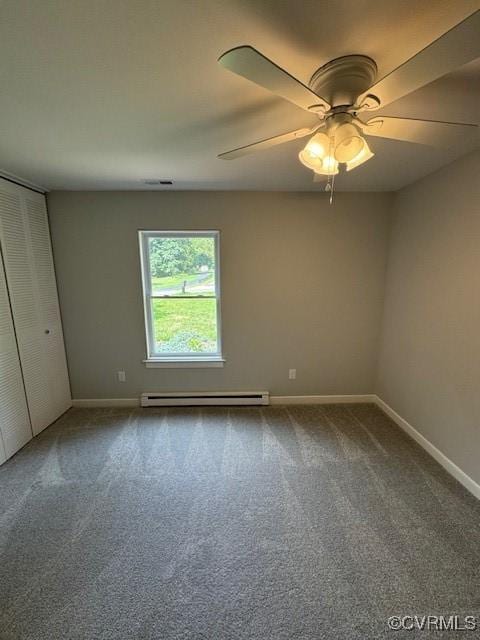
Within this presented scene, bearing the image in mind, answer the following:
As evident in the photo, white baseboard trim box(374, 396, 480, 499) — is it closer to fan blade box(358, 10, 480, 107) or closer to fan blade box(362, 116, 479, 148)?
fan blade box(362, 116, 479, 148)

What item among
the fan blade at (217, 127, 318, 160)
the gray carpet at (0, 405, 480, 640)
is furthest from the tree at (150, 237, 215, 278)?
the gray carpet at (0, 405, 480, 640)

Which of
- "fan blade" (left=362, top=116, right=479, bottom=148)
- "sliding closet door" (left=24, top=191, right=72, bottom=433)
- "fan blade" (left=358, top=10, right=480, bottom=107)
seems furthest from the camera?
"sliding closet door" (left=24, top=191, right=72, bottom=433)

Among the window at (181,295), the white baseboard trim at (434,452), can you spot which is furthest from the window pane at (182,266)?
the white baseboard trim at (434,452)

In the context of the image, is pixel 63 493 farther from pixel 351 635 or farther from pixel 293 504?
pixel 351 635

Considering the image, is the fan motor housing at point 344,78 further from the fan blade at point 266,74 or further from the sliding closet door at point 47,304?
the sliding closet door at point 47,304

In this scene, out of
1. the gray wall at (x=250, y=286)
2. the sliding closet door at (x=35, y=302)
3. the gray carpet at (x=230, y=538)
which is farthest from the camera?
the gray wall at (x=250, y=286)

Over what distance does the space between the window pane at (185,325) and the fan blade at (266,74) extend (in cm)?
207

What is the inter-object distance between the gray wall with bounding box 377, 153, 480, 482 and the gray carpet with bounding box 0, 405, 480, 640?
344mm

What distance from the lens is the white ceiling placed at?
79 centimetres

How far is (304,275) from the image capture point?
2805mm

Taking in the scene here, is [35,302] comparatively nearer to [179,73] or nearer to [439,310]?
[179,73]

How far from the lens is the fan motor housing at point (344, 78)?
0.95 metres

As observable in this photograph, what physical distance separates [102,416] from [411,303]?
3.28 metres

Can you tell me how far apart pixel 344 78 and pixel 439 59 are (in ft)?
1.18
